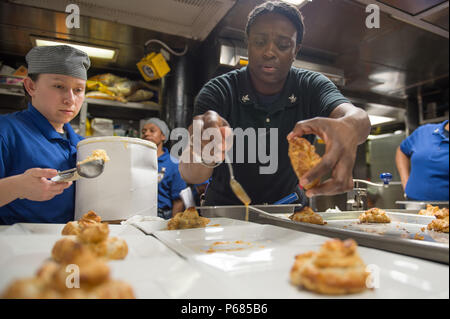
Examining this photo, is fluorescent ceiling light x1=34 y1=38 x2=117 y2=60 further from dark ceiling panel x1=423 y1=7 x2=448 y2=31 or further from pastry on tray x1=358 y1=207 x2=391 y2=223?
dark ceiling panel x1=423 y1=7 x2=448 y2=31

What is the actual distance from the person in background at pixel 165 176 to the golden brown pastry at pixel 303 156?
34.8 inches

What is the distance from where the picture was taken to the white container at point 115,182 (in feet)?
4.23

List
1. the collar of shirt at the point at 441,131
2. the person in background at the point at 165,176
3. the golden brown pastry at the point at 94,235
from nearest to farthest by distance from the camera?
the golden brown pastry at the point at 94,235 < the collar of shirt at the point at 441,131 < the person in background at the point at 165,176

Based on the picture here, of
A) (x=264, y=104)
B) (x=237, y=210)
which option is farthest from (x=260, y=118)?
(x=237, y=210)

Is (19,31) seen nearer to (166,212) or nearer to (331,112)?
(166,212)

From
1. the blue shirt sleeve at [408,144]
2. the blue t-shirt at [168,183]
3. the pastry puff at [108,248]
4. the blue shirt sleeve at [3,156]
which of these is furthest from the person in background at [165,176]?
the blue shirt sleeve at [408,144]

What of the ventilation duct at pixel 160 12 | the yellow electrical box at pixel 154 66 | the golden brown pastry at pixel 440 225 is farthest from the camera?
the yellow electrical box at pixel 154 66

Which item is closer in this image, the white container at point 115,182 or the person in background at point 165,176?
the white container at point 115,182

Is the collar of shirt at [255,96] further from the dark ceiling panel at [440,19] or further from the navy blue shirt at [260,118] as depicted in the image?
the dark ceiling panel at [440,19]

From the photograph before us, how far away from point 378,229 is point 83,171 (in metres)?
1.19

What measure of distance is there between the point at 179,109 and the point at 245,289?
124 centimetres

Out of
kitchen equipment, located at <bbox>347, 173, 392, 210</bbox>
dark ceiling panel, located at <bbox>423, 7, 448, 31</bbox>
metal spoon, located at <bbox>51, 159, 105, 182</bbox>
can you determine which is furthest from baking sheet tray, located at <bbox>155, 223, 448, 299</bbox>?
dark ceiling panel, located at <bbox>423, 7, 448, 31</bbox>

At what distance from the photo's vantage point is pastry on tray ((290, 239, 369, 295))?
0.49 meters
